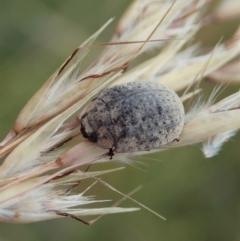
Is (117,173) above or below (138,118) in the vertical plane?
below

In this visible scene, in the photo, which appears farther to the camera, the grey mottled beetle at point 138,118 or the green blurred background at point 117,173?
the green blurred background at point 117,173

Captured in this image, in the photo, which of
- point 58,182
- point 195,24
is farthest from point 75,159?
point 195,24

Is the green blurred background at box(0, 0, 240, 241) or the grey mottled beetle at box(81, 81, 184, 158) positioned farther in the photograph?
the green blurred background at box(0, 0, 240, 241)

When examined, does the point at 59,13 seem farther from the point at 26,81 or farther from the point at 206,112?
the point at 206,112

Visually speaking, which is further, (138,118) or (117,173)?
(117,173)
